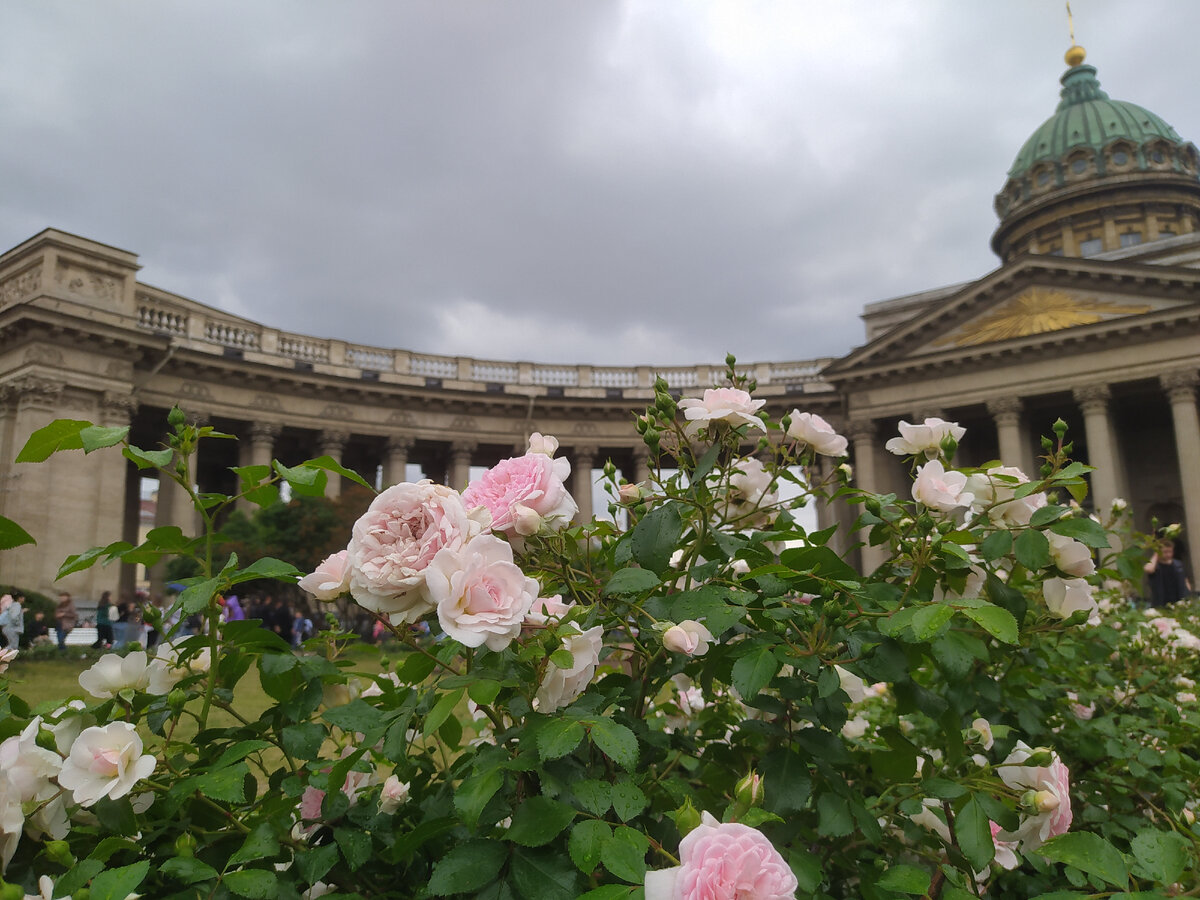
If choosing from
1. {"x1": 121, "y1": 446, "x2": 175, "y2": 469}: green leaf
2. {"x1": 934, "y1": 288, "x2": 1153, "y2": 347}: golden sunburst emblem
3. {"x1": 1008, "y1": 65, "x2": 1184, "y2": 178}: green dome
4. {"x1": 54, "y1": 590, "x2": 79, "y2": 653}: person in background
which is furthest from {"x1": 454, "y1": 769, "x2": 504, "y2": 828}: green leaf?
{"x1": 1008, "y1": 65, "x2": 1184, "y2": 178}: green dome

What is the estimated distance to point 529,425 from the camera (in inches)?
1688

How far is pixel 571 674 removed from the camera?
6.43 feet

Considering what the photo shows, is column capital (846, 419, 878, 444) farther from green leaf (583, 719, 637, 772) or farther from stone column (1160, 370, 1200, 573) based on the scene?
green leaf (583, 719, 637, 772)

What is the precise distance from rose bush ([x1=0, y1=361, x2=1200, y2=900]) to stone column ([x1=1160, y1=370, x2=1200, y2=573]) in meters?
38.8

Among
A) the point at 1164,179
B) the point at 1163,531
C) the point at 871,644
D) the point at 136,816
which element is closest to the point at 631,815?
the point at 871,644

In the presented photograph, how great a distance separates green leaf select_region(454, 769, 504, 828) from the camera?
1.74 m

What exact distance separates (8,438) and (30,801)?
36.2 m

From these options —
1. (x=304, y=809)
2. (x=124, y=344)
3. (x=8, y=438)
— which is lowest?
(x=304, y=809)

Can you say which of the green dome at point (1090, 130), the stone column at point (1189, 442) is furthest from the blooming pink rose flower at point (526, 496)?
the green dome at point (1090, 130)

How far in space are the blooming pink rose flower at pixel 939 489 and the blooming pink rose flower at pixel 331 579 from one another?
5.44 feet

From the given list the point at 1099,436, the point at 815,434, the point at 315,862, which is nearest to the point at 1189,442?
the point at 1099,436

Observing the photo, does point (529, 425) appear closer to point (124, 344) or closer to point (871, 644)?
point (124, 344)

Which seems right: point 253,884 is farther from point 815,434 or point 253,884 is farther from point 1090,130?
point 1090,130

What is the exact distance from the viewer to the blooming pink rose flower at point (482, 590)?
1.75 metres
